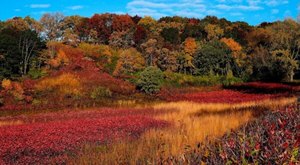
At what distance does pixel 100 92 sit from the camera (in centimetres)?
3544

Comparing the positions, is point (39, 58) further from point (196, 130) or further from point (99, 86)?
point (196, 130)

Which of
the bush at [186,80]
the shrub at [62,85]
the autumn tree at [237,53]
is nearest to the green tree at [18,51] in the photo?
the shrub at [62,85]

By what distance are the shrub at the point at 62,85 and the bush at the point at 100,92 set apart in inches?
58.2

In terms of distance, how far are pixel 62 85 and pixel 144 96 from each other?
27.6 ft

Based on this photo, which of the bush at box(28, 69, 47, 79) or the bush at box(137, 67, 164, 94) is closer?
the bush at box(137, 67, 164, 94)

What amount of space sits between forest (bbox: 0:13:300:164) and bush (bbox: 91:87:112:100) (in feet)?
0.37

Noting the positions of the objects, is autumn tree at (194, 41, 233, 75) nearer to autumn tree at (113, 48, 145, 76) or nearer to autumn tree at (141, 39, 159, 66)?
autumn tree at (141, 39, 159, 66)

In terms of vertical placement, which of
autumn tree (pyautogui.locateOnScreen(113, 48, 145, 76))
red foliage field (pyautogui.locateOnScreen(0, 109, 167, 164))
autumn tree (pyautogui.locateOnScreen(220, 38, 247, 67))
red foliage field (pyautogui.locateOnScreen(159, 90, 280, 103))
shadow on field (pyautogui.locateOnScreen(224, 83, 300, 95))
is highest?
autumn tree (pyautogui.locateOnScreen(220, 38, 247, 67))

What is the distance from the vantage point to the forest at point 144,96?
19.7ft

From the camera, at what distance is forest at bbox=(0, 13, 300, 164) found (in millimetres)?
6008

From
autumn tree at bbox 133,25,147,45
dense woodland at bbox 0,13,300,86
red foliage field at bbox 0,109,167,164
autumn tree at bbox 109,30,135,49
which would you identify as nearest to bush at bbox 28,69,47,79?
dense woodland at bbox 0,13,300,86

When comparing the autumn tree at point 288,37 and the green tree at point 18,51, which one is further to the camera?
the autumn tree at point 288,37

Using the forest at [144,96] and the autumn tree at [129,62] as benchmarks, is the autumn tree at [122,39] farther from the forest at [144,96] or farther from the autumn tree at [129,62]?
the autumn tree at [129,62]

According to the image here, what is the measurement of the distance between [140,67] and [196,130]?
4372cm
